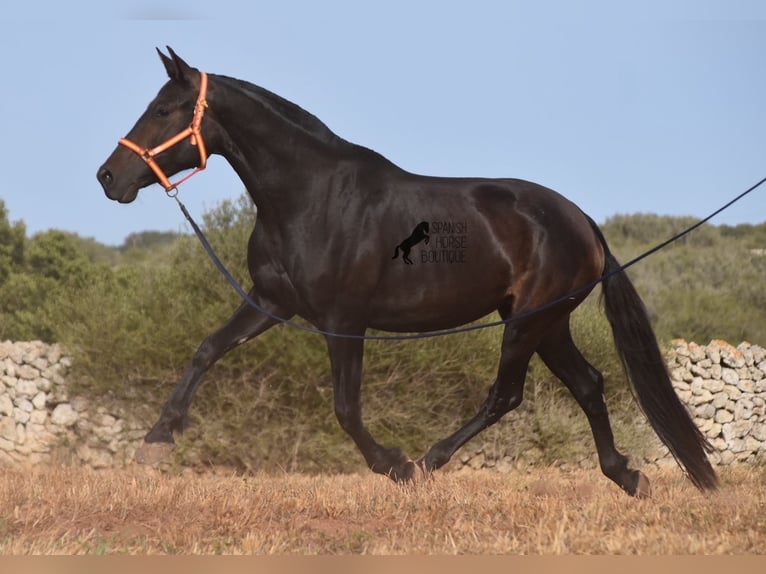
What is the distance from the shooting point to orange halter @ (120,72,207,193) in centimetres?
534

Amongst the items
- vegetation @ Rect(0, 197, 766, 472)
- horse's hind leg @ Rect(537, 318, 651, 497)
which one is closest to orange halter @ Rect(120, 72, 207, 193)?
horse's hind leg @ Rect(537, 318, 651, 497)

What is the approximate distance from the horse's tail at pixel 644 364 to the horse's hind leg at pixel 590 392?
332 millimetres

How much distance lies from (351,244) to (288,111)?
87cm

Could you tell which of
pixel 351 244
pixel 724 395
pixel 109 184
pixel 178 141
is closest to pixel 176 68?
pixel 178 141

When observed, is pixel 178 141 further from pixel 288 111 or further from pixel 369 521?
pixel 369 521

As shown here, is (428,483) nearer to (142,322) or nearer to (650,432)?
(142,322)

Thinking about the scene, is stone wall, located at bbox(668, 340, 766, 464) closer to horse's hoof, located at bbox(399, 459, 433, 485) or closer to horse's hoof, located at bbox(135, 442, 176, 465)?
horse's hoof, located at bbox(399, 459, 433, 485)

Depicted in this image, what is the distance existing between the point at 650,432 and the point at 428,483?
21.9 ft

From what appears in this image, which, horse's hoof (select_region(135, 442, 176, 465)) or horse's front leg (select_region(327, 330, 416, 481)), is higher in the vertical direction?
horse's front leg (select_region(327, 330, 416, 481))

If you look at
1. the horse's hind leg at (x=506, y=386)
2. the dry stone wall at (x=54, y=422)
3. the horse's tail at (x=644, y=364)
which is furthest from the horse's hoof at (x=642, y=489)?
the dry stone wall at (x=54, y=422)

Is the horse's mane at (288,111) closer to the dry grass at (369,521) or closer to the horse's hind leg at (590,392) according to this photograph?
the horse's hind leg at (590,392)

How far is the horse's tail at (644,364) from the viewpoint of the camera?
20.4ft

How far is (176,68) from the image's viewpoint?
5352 mm

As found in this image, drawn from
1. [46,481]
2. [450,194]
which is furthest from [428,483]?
[46,481]
